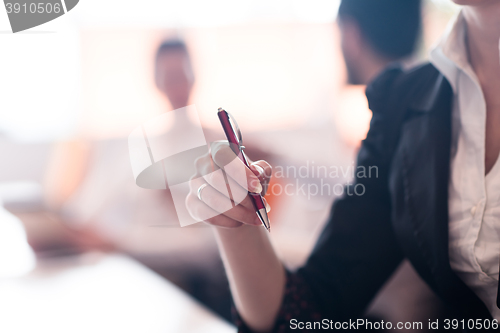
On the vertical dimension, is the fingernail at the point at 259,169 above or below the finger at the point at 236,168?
below

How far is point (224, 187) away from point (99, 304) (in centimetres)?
28

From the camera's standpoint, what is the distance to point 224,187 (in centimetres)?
25

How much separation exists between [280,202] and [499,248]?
2.53ft

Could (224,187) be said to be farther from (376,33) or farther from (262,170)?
(376,33)

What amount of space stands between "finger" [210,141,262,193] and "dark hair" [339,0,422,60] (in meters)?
0.68

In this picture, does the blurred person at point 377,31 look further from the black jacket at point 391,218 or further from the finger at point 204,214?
the finger at point 204,214

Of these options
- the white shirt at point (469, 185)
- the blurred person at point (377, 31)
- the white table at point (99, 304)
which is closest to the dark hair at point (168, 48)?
the blurred person at point (377, 31)

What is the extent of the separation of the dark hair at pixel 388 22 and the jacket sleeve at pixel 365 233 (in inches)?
14.6

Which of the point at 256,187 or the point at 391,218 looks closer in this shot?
the point at 256,187

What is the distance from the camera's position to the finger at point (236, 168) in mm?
236

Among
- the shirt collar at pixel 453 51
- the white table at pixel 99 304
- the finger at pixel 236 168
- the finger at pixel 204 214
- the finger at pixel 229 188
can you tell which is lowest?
the white table at pixel 99 304

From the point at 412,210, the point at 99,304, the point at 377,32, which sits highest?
the point at 377,32

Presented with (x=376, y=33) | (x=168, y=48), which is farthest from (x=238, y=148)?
(x=168, y=48)

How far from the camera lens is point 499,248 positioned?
12.1 inches
